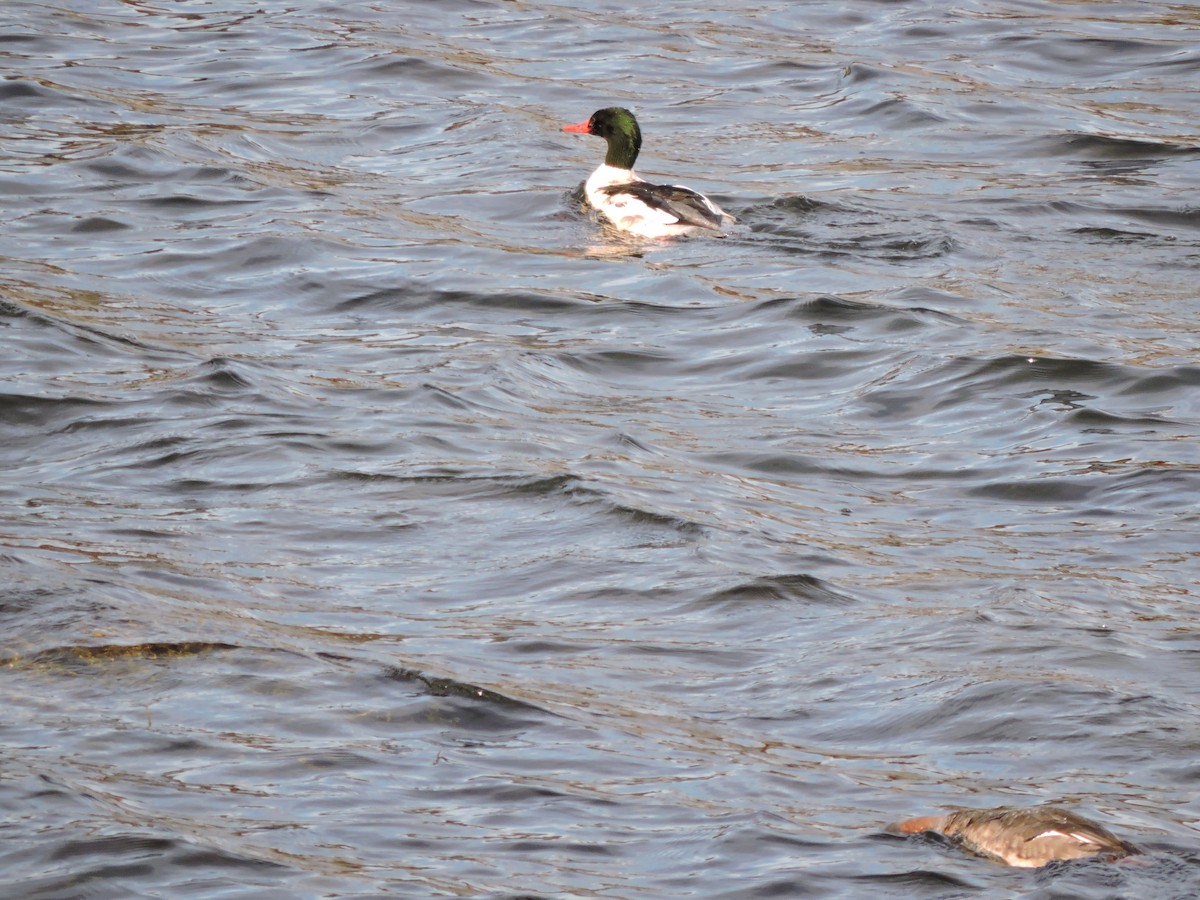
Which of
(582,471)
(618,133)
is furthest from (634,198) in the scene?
(582,471)

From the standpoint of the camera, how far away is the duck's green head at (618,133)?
14.1m

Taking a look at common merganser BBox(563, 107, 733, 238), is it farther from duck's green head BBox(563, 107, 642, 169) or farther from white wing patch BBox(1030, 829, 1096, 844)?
white wing patch BBox(1030, 829, 1096, 844)

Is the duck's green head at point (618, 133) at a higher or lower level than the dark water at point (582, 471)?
higher

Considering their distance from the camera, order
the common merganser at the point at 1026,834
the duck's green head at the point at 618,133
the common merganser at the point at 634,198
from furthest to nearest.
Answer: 1. the duck's green head at the point at 618,133
2. the common merganser at the point at 634,198
3. the common merganser at the point at 1026,834

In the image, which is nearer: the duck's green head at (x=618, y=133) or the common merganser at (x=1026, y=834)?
the common merganser at (x=1026, y=834)

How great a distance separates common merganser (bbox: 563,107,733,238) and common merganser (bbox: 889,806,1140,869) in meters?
7.79

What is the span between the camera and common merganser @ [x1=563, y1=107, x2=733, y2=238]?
41.6 feet

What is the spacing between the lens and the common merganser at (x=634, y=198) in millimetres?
12680

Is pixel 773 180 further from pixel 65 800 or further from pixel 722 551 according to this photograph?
pixel 65 800

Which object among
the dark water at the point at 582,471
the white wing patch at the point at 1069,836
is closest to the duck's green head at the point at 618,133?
the dark water at the point at 582,471

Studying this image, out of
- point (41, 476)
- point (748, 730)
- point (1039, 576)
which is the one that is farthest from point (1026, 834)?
point (41, 476)

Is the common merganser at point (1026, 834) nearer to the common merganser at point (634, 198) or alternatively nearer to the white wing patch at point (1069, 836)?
the white wing patch at point (1069, 836)

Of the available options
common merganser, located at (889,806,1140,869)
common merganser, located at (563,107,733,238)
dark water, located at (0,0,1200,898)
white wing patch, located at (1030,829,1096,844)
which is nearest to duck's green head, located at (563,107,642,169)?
common merganser, located at (563,107,733,238)

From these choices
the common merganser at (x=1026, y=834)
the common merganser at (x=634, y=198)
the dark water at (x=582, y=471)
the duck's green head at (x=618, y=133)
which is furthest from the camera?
the duck's green head at (x=618, y=133)
